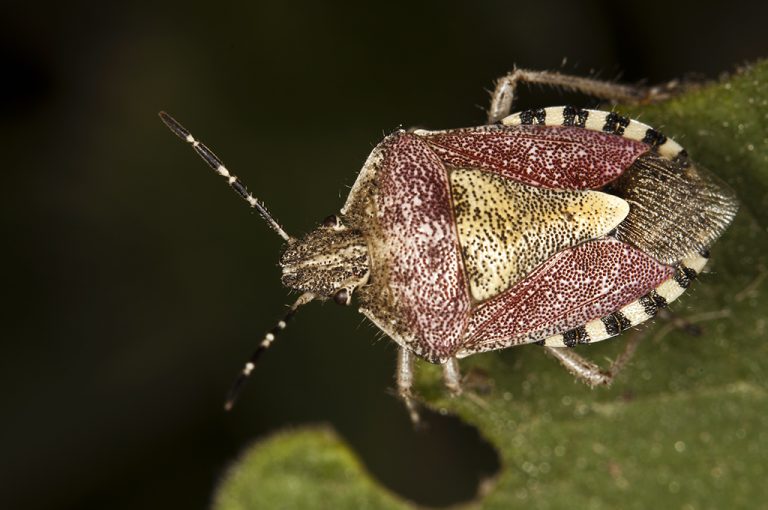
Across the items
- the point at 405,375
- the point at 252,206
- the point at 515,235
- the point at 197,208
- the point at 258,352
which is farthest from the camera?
the point at 197,208

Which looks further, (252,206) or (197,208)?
(197,208)

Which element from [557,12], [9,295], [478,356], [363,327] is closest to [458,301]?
[478,356]

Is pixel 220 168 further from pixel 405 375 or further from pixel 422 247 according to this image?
pixel 405 375

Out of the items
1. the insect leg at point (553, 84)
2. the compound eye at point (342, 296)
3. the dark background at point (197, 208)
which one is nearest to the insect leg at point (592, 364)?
the dark background at point (197, 208)

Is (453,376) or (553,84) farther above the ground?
(553,84)

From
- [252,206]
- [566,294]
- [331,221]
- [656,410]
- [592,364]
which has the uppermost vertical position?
[252,206]

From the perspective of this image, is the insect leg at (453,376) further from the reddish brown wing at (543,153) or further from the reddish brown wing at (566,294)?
Result: the reddish brown wing at (543,153)

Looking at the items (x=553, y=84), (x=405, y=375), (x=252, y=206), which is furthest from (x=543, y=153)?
(x=252, y=206)

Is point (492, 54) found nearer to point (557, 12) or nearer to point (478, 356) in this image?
point (557, 12)
